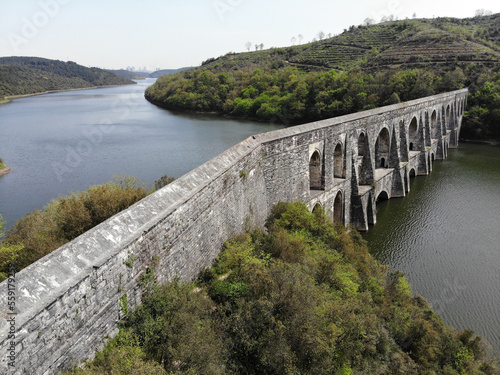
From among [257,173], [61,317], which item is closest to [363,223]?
[257,173]

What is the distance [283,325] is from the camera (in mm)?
6133

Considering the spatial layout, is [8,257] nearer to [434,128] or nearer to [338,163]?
[338,163]

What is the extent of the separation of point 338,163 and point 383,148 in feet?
24.0

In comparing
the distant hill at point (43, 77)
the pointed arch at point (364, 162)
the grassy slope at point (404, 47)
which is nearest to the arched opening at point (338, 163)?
the pointed arch at point (364, 162)

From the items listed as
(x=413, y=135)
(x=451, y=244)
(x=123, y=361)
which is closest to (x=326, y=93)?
(x=413, y=135)

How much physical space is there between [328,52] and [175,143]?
193 ft

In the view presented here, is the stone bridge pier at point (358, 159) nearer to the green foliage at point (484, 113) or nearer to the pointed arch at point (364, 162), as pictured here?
the pointed arch at point (364, 162)

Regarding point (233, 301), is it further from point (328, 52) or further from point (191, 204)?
point (328, 52)

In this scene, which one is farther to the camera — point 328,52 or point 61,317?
point 328,52

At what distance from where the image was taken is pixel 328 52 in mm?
81438

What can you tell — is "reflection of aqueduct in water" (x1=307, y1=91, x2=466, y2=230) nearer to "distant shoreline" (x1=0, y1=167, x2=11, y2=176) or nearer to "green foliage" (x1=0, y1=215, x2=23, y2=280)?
"green foliage" (x1=0, y1=215, x2=23, y2=280)

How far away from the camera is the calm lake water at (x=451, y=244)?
13.1 metres

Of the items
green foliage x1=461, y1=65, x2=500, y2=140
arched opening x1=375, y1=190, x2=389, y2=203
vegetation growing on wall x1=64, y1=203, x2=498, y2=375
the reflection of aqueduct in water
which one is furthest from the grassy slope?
vegetation growing on wall x1=64, y1=203, x2=498, y2=375

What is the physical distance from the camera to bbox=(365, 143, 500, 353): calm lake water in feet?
43.0
